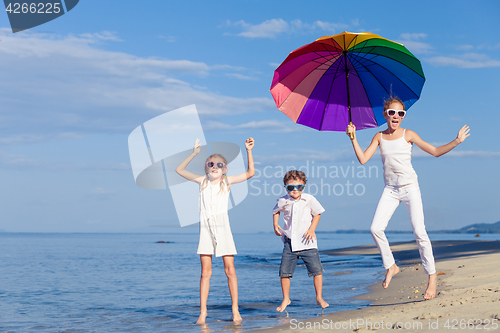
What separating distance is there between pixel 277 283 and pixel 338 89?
20.0ft

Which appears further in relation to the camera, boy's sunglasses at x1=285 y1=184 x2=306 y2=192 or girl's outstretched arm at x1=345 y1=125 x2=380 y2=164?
boy's sunglasses at x1=285 y1=184 x2=306 y2=192

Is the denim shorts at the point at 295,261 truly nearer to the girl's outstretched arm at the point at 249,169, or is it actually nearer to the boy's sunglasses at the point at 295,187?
the boy's sunglasses at the point at 295,187

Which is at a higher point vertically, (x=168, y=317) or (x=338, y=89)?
(x=338, y=89)

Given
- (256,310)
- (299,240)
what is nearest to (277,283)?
(256,310)

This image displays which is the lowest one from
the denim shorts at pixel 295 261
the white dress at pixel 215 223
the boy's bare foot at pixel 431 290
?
the boy's bare foot at pixel 431 290

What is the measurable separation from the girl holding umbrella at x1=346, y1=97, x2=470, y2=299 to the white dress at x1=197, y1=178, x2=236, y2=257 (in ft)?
6.35

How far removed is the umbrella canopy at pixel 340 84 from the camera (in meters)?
6.36

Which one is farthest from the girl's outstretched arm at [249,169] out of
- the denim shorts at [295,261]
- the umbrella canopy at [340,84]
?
the umbrella canopy at [340,84]

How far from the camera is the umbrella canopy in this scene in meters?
6.36

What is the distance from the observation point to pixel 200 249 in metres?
5.64

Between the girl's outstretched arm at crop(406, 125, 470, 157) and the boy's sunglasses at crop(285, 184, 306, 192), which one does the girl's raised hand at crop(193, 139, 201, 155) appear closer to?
the boy's sunglasses at crop(285, 184, 306, 192)

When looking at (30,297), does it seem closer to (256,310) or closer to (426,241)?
(256,310)

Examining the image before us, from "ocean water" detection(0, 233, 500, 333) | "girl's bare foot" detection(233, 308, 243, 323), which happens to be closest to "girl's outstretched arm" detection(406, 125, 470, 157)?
"ocean water" detection(0, 233, 500, 333)

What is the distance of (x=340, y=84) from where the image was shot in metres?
6.75
